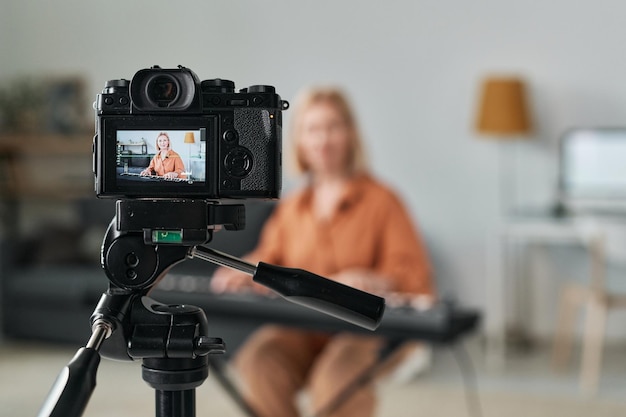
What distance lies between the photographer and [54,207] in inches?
193

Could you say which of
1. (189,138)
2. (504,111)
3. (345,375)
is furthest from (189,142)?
(504,111)

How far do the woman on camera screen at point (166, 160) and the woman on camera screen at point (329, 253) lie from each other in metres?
1.21

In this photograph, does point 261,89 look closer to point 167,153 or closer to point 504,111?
point 167,153

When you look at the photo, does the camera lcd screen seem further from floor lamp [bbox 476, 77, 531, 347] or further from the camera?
floor lamp [bbox 476, 77, 531, 347]

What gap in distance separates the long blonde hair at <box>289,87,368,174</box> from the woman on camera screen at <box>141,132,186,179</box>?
1.47 metres

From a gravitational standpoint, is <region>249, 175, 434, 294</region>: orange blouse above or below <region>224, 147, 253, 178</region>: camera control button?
below

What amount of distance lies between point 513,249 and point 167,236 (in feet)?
12.3

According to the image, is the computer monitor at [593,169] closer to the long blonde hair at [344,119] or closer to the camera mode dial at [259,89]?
the long blonde hair at [344,119]

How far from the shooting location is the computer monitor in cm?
402

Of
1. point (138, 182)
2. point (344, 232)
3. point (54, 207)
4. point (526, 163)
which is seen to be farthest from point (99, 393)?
point (138, 182)

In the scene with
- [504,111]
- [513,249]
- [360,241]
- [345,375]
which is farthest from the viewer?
[513,249]

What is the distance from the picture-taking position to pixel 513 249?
4316mm

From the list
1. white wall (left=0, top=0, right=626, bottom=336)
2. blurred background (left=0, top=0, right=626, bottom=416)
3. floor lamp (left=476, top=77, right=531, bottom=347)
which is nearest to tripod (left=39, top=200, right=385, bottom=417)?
blurred background (left=0, top=0, right=626, bottom=416)

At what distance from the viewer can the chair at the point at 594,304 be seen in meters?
3.35
